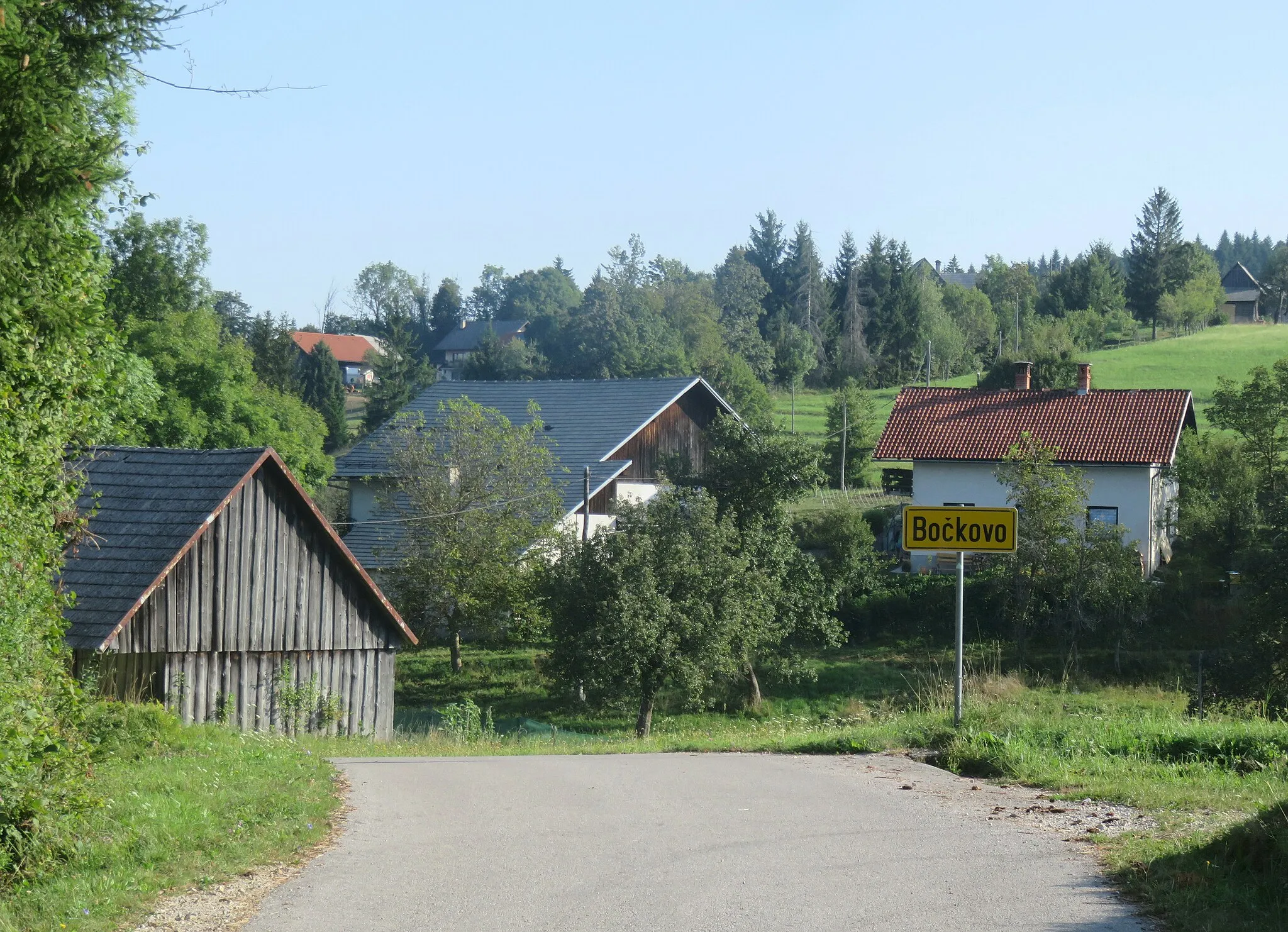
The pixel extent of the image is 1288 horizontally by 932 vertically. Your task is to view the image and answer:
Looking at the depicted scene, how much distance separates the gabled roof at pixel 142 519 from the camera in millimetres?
21891

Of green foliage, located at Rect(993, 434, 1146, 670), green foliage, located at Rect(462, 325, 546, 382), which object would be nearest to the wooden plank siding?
green foliage, located at Rect(993, 434, 1146, 670)

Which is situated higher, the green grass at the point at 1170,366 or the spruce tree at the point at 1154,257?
the spruce tree at the point at 1154,257

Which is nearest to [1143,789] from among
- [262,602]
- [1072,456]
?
[262,602]

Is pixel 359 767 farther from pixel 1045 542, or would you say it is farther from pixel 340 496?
pixel 340 496

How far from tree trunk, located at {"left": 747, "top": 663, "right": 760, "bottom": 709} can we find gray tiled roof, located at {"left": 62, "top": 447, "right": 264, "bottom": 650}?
15.9 metres

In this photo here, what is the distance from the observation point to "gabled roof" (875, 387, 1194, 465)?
45688 mm

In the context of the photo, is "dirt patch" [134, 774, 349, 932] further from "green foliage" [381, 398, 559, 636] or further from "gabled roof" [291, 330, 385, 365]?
"gabled roof" [291, 330, 385, 365]

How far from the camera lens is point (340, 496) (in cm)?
5553

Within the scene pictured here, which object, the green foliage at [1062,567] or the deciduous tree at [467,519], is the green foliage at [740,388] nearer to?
the deciduous tree at [467,519]

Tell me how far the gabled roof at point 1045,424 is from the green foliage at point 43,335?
3987cm

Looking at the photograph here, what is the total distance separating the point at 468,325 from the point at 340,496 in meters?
114

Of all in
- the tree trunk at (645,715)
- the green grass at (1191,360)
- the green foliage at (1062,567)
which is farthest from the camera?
the green grass at (1191,360)

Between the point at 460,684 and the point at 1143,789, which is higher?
the point at 1143,789

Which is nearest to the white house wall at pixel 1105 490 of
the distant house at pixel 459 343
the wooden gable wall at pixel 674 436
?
the wooden gable wall at pixel 674 436
